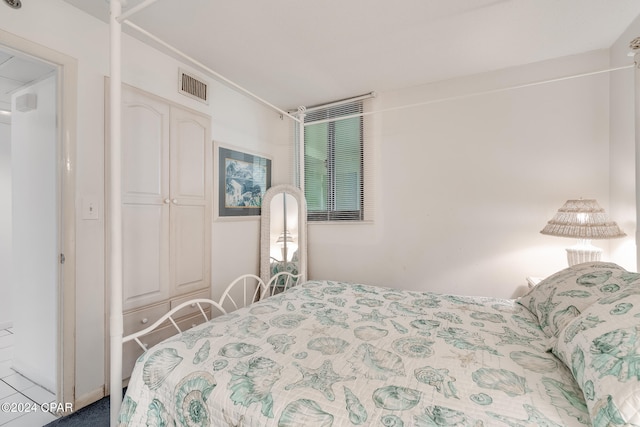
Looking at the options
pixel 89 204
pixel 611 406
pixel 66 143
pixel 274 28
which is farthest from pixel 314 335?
pixel 274 28

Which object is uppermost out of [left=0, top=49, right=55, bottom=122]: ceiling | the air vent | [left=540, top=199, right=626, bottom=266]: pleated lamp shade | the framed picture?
the air vent

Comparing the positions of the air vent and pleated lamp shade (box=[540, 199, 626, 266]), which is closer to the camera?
pleated lamp shade (box=[540, 199, 626, 266])

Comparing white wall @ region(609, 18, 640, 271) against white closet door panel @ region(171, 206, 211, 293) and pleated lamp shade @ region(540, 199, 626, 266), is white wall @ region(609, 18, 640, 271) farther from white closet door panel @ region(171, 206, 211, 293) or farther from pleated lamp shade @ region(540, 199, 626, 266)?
white closet door panel @ region(171, 206, 211, 293)

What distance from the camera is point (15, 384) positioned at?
79.2 inches

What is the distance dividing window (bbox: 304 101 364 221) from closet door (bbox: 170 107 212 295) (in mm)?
1116

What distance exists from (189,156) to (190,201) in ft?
1.23

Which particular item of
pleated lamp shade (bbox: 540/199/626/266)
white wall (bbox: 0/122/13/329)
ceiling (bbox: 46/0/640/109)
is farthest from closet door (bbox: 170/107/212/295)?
pleated lamp shade (bbox: 540/199/626/266)

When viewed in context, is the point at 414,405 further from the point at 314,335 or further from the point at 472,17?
the point at 472,17

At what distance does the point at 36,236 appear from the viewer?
2.02 m

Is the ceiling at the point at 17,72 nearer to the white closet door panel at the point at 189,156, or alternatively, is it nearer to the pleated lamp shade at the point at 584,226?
the white closet door panel at the point at 189,156

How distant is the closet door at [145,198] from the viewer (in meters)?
1.97

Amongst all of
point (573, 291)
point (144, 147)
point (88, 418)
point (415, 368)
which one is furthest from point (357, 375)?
point (144, 147)

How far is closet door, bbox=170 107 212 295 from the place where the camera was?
2.27 metres

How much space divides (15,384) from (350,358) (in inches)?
99.6
